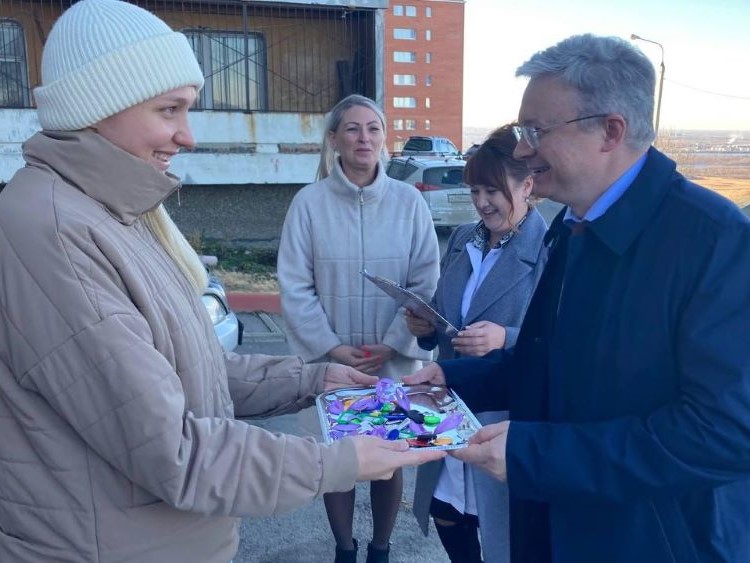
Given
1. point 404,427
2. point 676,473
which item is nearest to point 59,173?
point 404,427

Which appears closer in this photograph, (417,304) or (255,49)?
(417,304)

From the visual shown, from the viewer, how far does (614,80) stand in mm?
1612

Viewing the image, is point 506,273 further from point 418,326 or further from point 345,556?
Answer: point 345,556

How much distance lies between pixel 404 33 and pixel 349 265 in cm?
6806

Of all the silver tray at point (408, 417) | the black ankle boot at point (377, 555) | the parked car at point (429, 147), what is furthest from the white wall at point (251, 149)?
the parked car at point (429, 147)

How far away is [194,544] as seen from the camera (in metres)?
1.57

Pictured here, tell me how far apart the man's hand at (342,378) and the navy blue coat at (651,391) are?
62cm

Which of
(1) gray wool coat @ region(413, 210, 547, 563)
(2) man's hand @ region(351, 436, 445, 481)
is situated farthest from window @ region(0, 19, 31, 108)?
(2) man's hand @ region(351, 436, 445, 481)

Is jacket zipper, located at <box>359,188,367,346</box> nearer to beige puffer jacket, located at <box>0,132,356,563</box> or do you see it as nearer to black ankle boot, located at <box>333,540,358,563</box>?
black ankle boot, located at <box>333,540,358,563</box>

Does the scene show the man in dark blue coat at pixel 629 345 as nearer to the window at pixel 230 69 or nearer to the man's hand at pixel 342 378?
the man's hand at pixel 342 378

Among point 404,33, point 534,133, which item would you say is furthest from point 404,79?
point 534,133

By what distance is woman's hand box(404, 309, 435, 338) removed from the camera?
9.43 ft

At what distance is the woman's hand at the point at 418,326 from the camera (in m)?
2.87

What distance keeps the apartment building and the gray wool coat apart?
2467 inches
